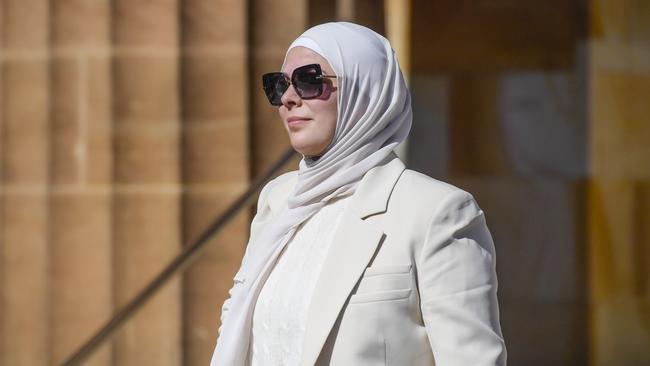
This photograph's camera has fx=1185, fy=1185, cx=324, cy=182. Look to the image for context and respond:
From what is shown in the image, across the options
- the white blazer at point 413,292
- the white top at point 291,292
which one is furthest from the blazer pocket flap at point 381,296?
the white top at point 291,292

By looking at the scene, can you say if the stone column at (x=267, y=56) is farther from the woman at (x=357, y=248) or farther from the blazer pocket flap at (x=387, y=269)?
the blazer pocket flap at (x=387, y=269)

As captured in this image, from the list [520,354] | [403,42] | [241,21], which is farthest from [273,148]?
[520,354]

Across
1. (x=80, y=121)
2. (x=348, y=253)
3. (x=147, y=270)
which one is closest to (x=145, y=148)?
(x=80, y=121)

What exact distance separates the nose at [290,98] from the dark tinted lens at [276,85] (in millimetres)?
27

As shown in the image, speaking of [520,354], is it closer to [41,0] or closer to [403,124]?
[41,0]

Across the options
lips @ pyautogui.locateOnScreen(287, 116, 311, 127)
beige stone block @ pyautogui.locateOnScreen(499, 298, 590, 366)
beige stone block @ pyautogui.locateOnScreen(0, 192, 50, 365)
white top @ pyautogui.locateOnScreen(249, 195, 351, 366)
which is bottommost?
beige stone block @ pyautogui.locateOnScreen(499, 298, 590, 366)

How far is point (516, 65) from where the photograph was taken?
6.84m

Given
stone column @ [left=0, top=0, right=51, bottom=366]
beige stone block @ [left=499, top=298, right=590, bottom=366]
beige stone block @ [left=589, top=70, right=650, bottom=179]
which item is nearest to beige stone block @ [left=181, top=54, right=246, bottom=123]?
stone column @ [left=0, top=0, right=51, bottom=366]

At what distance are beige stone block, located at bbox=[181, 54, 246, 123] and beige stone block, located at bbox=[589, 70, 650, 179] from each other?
2143 mm

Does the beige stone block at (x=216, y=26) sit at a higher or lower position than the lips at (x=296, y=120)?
higher

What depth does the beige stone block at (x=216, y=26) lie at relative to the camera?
595 cm

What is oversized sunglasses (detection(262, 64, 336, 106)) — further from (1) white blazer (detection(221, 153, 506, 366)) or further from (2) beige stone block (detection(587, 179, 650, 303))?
(2) beige stone block (detection(587, 179, 650, 303))

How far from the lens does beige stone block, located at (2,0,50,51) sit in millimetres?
6090

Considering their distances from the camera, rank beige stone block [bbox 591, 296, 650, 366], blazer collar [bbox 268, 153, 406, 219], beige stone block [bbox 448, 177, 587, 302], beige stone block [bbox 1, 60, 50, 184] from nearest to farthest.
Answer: blazer collar [bbox 268, 153, 406, 219], beige stone block [bbox 1, 60, 50, 184], beige stone block [bbox 591, 296, 650, 366], beige stone block [bbox 448, 177, 587, 302]
